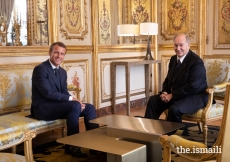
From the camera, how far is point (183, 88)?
3223mm

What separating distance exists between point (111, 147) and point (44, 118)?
104 centimetres

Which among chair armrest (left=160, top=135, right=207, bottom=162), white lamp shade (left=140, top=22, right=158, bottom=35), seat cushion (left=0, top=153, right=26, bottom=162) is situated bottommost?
seat cushion (left=0, top=153, right=26, bottom=162)

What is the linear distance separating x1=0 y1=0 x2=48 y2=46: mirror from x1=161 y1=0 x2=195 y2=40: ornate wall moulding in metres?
2.31

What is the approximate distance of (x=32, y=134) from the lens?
6.51 ft

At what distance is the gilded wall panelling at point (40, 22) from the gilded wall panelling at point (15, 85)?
738 millimetres

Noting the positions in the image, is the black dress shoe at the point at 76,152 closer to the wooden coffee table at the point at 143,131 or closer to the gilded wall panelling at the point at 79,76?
the wooden coffee table at the point at 143,131

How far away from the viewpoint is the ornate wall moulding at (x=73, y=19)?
4148 millimetres

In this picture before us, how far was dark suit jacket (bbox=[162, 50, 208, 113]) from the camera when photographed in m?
3.14

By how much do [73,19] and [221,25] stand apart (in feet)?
7.76

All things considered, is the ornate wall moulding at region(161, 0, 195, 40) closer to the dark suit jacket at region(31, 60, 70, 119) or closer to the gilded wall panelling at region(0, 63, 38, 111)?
the gilded wall panelling at region(0, 63, 38, 111)

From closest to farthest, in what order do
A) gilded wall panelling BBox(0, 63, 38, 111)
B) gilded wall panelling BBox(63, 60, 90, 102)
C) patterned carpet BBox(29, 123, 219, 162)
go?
patterned carpet BBox(29, 123, 219, 162) → gilded wall panelling BBox(0, 63, 38, 111) → gilded wall panelling BBox(63, 60, 90, 102)

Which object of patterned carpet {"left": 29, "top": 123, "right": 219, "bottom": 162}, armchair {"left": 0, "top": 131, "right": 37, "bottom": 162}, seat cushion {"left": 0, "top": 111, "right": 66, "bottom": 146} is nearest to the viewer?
armchair {"left": 0, "top": 131, "right": 37, "bottom": 162}

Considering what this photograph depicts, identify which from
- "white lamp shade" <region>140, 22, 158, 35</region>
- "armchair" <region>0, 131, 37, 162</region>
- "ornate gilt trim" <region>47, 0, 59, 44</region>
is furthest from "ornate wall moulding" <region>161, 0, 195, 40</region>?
"armchair" <region>0, 131, 37, 162</region>

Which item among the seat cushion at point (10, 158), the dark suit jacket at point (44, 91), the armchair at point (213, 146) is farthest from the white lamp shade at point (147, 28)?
the seat cushion at point (10, 158)
